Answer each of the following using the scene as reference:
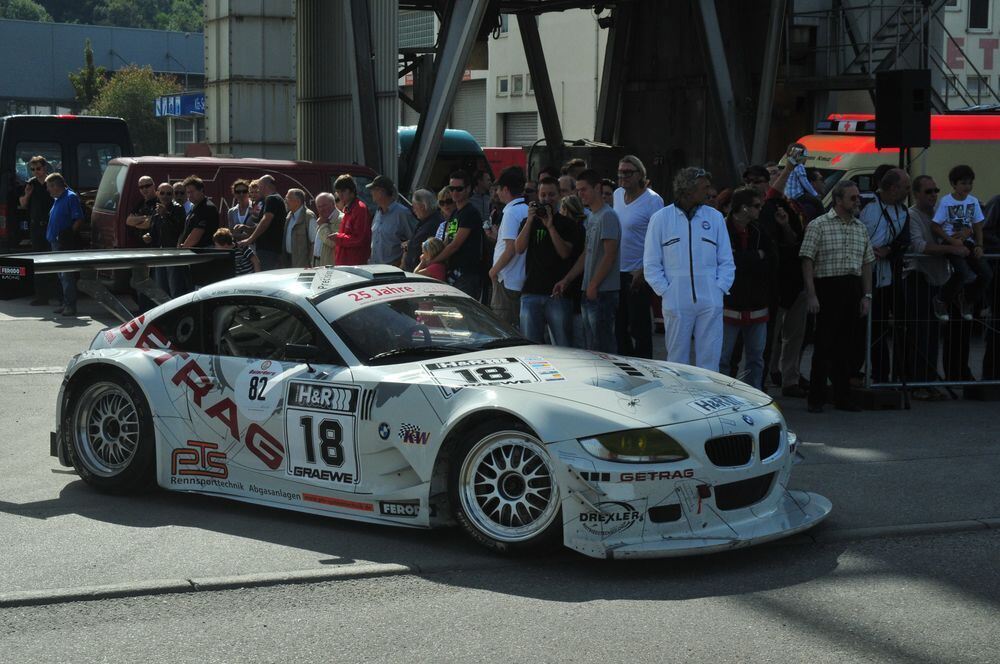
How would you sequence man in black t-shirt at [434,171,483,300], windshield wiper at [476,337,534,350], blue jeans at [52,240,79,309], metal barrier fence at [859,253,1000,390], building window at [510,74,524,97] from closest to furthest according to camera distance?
1. windshield wiper at [476,337,534,350]
2. metal barrier fence at [859,253,1000,390]
3. man in black t-shirt at [434,171,483,300]
4. blue jeans at [52,240,79,309]
5. building window at [510,74,524,97]

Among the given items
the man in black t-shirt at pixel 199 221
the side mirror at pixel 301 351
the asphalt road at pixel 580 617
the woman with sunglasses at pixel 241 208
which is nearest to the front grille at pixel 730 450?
the asphalt road at pixel 580 617

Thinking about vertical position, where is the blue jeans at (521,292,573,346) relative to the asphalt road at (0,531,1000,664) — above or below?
above

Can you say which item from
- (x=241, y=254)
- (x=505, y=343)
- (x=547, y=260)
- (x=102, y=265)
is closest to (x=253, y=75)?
(x=241, y=254)

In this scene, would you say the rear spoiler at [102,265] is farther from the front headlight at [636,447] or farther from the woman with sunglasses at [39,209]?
the woman with sunglasses at [39,209]

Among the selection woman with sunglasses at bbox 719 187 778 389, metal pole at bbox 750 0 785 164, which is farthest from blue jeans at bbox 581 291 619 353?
metal pole at bbox 750 0 785 164

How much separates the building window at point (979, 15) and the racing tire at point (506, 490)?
39.2 meters

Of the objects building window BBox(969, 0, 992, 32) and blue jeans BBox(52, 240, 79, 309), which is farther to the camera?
building window BBox(969, 0, 992, 32)

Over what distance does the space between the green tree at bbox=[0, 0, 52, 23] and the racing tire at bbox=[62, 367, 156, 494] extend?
149 metres

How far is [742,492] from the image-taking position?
20.5ft

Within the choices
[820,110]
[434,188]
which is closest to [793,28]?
[820,110]

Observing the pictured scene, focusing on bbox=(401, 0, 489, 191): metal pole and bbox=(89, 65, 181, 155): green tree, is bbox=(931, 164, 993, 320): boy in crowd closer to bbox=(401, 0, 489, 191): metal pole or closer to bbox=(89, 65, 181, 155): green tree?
bbox=(401, 0, 489, 191): metal pole

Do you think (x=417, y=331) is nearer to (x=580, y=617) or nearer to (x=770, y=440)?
(x=770, y=440)

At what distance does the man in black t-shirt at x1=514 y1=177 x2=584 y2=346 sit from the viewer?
1024cm

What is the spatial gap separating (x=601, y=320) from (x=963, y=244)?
3.46 m
